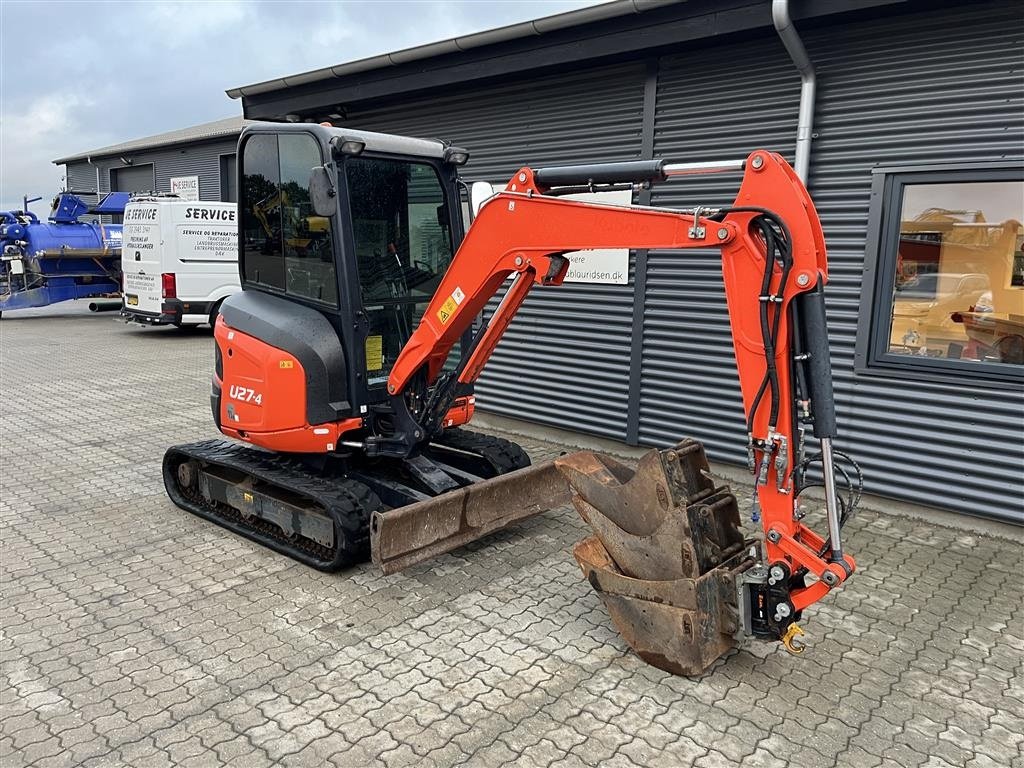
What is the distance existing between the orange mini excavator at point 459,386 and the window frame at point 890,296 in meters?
2.18

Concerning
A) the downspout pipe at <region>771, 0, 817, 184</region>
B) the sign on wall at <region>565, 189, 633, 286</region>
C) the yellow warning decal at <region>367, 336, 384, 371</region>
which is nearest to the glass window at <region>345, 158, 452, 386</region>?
the yellow warning decal at <region>367, 336, 384, 371</region>

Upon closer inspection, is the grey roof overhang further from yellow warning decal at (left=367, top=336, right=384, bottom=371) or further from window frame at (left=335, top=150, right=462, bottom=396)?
yellow warning decal at (left=367, top=336, right=384, bottom=371)

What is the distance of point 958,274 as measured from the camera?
17.8ft

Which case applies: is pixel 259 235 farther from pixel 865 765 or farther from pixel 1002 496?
pixel 1002 496

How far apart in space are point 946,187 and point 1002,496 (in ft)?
7.39

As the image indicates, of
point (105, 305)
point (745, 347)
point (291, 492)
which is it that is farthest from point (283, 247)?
point (105, 305)

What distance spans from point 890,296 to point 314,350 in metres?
4.23

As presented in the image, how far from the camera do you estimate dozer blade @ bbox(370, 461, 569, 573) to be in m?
→ 3.99

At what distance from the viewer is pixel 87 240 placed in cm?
1717

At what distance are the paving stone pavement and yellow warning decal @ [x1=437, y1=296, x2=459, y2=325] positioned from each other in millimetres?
1551

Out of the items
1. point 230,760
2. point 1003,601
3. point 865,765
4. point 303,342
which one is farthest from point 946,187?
point 230,760

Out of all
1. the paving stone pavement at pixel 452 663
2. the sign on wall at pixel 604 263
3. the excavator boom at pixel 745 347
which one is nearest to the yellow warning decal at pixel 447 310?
the excavator boom at pixel 745 347

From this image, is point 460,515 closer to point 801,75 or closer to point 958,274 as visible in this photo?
point 958,274

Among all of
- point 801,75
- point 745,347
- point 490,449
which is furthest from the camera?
point 801,75
